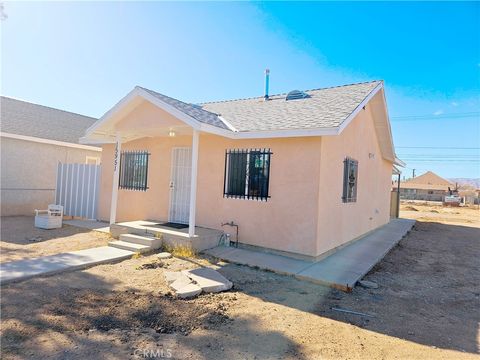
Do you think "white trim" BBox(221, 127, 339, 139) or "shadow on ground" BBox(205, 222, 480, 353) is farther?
"white trim" BBox(221, 127, 339, 139)

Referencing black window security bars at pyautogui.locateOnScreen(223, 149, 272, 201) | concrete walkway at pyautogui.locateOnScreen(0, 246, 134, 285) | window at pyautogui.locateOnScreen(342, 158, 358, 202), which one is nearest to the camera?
concrete walkway at pyautogui.locateOnScreen(0, 246, 134, 285)

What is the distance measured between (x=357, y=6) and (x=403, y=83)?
315 inches

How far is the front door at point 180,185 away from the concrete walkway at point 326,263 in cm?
207

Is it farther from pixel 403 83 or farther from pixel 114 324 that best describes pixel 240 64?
pixel 114 324

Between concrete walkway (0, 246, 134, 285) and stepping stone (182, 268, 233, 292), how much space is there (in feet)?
6.99

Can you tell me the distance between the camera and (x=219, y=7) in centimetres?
895

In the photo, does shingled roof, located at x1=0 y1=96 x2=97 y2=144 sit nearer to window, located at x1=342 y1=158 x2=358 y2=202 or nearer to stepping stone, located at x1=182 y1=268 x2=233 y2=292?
stepping stone, located at x1=182 y1=268 x2=233 y2=292

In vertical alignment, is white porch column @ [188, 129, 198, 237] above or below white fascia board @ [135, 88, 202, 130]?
below

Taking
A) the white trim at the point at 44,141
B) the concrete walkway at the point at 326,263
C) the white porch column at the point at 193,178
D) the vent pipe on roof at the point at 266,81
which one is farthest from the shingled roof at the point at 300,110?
the white trim at the point at 44,141

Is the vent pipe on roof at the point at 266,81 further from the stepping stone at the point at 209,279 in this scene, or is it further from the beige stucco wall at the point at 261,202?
the stepping stone at the point at 209,279

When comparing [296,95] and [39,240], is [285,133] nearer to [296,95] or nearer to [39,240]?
[296,95]

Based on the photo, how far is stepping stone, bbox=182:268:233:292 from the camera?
17.3 feet

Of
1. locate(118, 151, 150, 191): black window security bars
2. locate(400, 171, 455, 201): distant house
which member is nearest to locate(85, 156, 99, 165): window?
locate(118, 151, 150, 191): black window security bars

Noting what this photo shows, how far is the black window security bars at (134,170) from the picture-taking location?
10366 millimetres
